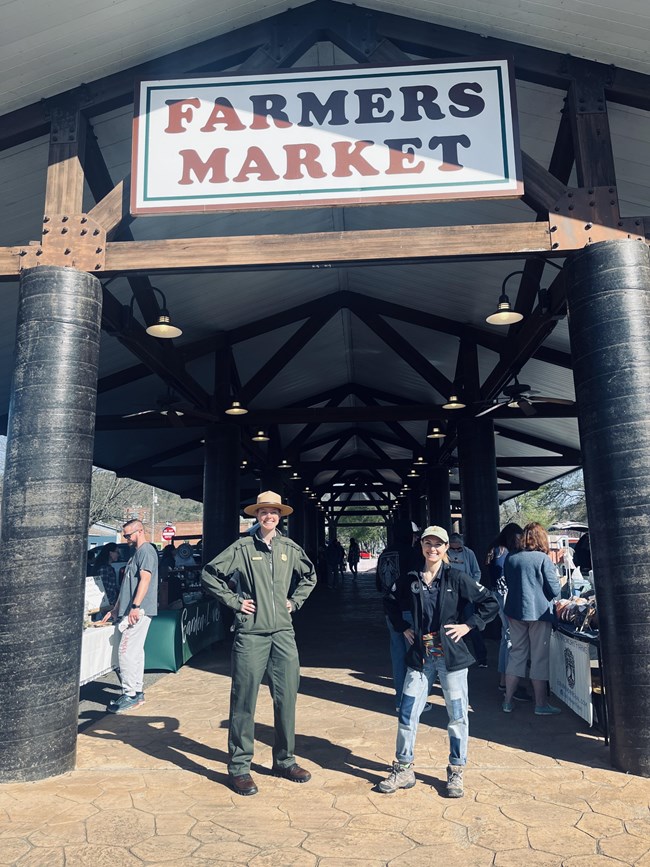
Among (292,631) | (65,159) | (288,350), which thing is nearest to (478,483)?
(288,350)

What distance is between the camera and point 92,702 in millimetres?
6570

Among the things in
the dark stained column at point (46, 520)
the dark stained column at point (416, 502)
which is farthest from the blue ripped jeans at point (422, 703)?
the dark stained column at point (416, 502)

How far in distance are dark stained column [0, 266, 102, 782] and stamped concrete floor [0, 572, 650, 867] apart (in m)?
0.37

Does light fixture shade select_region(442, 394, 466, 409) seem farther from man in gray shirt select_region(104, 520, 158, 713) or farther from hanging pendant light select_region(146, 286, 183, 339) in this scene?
man in gray shirt select_region(104, 520, 158, 713)

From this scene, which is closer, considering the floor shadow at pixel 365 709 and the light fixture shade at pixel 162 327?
the floor shadow at pixel 365 709

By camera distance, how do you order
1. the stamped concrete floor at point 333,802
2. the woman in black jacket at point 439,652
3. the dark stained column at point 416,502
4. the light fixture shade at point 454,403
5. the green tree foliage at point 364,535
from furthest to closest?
the green tree foliage at point 364,535
the dark stained column at point 416,502
the light fixture shade at point 454,403
the woman in black jacket at point 439,652
the stamped concrete floor at point 333,802

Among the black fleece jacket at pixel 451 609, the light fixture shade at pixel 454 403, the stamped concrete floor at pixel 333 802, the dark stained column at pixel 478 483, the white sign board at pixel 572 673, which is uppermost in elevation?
the light fixture shade at pixel 454 403

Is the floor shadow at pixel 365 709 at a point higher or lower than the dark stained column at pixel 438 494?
lower

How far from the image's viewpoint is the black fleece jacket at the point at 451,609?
4.05 meters

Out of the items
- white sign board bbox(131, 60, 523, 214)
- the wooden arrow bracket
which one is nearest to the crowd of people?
the wooden arrow bracket

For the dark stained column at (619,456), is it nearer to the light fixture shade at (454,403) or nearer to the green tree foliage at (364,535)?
the light fixture shade at (454,403)

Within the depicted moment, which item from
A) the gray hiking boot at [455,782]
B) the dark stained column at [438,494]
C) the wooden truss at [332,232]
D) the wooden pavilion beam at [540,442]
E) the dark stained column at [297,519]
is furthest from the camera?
the dark stained column at [297,519]

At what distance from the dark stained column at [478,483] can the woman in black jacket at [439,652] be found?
7.75m

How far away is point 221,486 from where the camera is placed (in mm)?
12453
